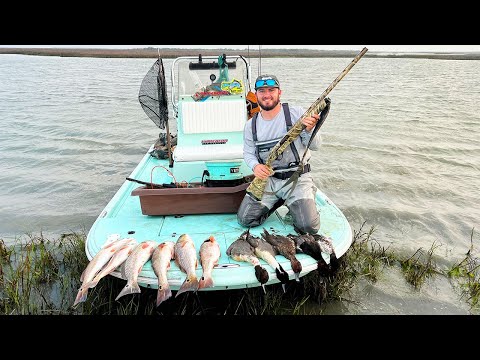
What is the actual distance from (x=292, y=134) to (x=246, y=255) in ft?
4.83

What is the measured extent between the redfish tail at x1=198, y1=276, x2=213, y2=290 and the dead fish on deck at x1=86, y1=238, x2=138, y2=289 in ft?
3.03

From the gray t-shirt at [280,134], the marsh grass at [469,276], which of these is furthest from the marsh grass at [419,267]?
the gray t-shirt at [280,134]

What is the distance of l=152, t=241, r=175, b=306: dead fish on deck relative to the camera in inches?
140

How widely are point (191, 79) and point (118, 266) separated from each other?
470cm

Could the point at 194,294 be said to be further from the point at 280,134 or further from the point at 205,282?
the point at 280,134

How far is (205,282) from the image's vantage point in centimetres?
364

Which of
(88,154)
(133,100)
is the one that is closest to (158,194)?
(88,154)

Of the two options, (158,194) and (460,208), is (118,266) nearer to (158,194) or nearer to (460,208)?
(158,194)

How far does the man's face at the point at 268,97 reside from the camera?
4.45 m

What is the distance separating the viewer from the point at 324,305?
180 inches

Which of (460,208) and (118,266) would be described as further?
(460,208)

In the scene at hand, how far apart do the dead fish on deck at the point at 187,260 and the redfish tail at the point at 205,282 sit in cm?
4

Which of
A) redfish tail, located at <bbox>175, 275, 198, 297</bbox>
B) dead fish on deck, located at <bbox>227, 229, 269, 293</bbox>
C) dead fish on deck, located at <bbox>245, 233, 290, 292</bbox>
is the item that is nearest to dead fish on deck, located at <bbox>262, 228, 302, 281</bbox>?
dead fish on deck, located at <bbox>245, 233, 290, 292</bbox>

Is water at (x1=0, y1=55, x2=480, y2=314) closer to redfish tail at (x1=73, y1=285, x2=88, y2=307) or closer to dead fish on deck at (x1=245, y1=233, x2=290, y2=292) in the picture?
dead fish on deck at (x1=245, y1=233, x2=290, y2=292)
